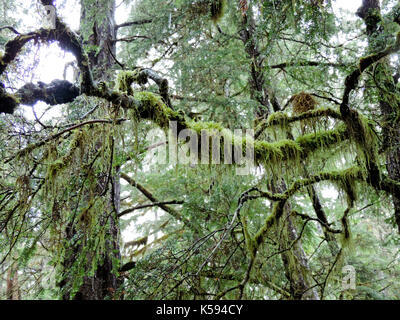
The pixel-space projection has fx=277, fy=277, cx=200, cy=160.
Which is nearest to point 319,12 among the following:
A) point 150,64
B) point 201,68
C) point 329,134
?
point 329,134

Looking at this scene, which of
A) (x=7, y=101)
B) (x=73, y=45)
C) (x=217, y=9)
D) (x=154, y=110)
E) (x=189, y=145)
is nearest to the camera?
(x=73, y=45)

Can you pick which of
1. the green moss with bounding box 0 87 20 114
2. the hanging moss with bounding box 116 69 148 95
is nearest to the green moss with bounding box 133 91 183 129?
the hanging moss with bounding box 116 69 148 95

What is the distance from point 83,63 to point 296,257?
406 centimetres

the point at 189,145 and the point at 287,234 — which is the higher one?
the point at 189,145

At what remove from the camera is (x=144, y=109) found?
2.87 meters

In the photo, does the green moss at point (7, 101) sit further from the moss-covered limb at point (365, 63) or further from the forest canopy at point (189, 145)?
the moss-covered limb at point (365, 63)

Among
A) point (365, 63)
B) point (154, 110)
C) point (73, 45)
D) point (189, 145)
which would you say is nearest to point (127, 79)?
point (154, 110)

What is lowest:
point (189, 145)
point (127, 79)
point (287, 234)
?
point (287, 234)

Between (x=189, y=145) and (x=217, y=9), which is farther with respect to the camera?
(x=217, y=9)

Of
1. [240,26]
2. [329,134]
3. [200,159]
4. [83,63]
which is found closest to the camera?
[83,63]

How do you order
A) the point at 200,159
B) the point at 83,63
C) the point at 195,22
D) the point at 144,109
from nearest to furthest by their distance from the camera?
the point at 83,63
the point at 144,109
the point at 200,159
the point at 195,22

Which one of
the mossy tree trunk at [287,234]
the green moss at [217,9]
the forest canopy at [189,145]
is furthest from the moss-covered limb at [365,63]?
the green moss at [217,9]

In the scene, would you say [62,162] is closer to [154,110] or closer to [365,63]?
[154,110]
